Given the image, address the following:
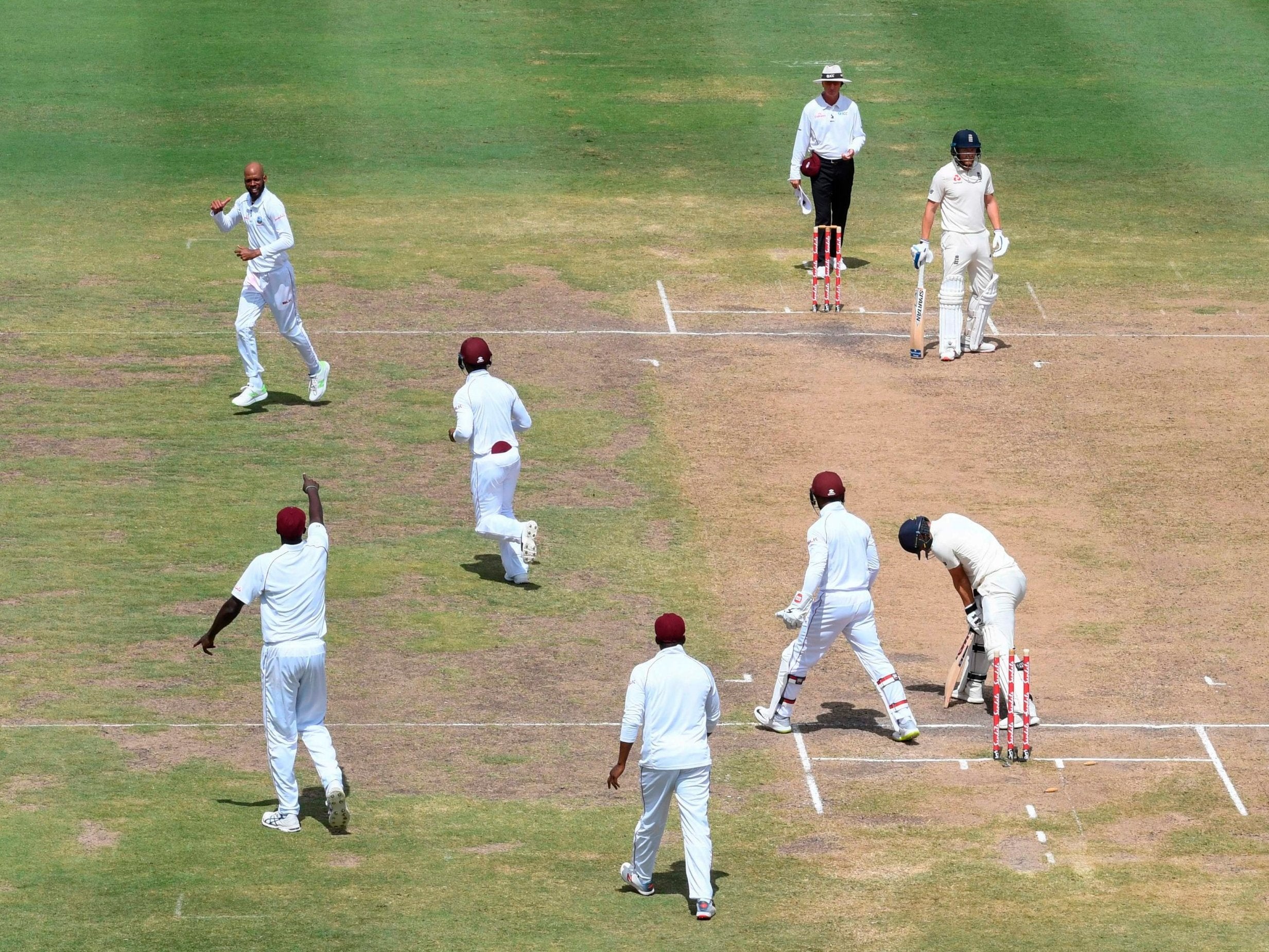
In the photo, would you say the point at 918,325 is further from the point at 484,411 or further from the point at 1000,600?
the point at 1000,600

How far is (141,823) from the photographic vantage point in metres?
14.4

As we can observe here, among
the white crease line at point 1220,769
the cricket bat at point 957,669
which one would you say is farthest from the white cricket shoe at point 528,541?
the white crease line at point 1220,769

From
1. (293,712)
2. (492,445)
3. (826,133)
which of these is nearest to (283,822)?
(293,712)

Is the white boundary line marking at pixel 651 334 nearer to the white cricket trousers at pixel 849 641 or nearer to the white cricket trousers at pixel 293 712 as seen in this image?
the white cricket trousers at pixel 849 641

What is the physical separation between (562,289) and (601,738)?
38.8 ft

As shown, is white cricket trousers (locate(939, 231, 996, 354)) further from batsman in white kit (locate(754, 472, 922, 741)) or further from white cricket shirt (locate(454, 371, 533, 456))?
batsman in white kit (locate(754, 472, 922, 741))

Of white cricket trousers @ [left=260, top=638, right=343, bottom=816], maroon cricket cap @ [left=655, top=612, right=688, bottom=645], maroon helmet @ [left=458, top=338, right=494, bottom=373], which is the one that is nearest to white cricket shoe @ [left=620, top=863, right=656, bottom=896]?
maroon cricket cap @ [left=655, top=612, right=688, bottom=645]

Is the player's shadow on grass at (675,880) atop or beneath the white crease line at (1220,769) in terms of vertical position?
beneath

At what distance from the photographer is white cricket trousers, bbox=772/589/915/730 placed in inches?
612

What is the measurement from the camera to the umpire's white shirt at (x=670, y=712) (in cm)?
1318

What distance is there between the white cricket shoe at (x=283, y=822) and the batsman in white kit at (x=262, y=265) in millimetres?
8787

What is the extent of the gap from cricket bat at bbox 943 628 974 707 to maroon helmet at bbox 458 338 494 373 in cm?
502

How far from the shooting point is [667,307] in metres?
26.4

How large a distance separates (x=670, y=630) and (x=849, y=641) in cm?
299
